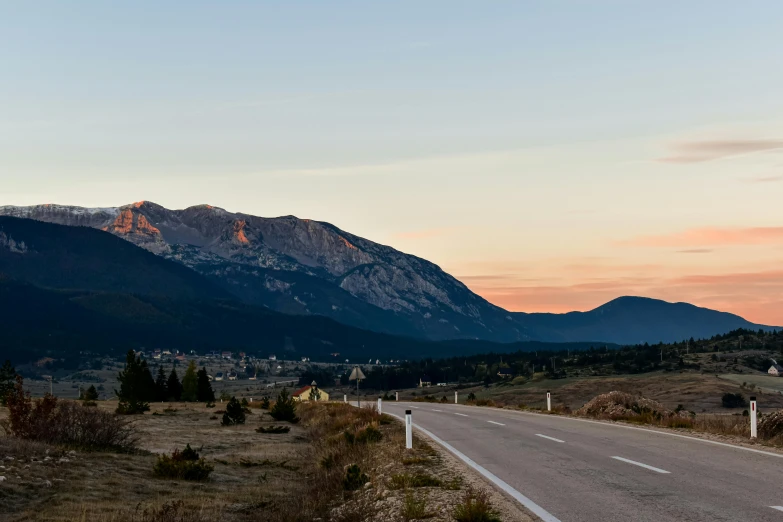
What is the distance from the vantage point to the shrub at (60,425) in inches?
838

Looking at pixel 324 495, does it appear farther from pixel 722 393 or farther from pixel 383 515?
pixel 722 393

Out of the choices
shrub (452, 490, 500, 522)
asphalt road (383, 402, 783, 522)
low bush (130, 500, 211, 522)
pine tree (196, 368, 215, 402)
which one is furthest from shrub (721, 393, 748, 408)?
shrub (452, 490, 500, 522)

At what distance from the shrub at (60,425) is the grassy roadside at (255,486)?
93 cm

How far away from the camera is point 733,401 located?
7900 centimetres

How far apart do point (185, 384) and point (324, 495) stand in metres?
89.9

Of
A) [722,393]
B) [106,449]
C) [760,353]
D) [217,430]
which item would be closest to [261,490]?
[106,449]

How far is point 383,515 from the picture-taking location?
12266 mm

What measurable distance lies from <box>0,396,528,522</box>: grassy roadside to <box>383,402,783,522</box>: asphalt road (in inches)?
36.2

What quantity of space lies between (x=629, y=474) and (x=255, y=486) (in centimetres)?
969

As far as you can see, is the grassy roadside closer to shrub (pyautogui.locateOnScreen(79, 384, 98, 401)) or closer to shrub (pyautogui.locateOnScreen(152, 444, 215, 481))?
shrub (pyautogui.locateOnScreen(152, 444, 215, 481))

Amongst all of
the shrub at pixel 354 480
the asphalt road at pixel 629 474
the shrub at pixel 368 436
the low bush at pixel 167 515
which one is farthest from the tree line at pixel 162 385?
the low bush at pixel 167 515

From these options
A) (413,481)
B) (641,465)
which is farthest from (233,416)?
(641,465)

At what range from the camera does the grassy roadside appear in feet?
43.6

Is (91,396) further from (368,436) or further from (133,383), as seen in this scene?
(368,436)
